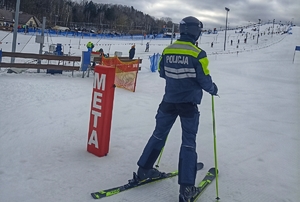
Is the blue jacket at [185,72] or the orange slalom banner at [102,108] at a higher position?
the blue jacket at [185,72]

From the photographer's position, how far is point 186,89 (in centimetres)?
347

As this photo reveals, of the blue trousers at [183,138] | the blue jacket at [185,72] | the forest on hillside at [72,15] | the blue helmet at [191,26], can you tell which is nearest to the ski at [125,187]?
the blue trousers at [183,138]

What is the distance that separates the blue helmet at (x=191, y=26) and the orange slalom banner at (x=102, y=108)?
1.27m

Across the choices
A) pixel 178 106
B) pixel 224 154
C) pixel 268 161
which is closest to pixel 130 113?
pixel 224 154

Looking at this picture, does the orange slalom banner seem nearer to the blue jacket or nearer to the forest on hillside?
the blue jacket

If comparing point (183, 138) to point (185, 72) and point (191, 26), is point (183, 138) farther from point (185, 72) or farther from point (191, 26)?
point (191, 26)

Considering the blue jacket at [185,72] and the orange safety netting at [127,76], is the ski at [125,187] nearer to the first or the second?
the blue jacket at [185,72]

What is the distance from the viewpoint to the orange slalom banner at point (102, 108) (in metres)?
4.34

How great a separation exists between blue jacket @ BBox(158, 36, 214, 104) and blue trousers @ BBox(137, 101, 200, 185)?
0.10 m

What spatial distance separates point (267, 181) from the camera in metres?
4.26

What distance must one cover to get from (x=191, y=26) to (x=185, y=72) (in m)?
0.52

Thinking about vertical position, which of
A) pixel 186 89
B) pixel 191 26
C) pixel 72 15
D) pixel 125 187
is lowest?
pixel 125 187

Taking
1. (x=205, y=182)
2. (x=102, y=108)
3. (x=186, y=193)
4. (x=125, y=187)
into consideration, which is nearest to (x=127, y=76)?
(x=102, y=108)

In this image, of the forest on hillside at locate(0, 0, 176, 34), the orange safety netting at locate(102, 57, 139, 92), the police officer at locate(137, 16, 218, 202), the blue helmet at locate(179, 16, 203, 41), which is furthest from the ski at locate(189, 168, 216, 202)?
the forest on hillside at locate(0, 0, 176, 34)
